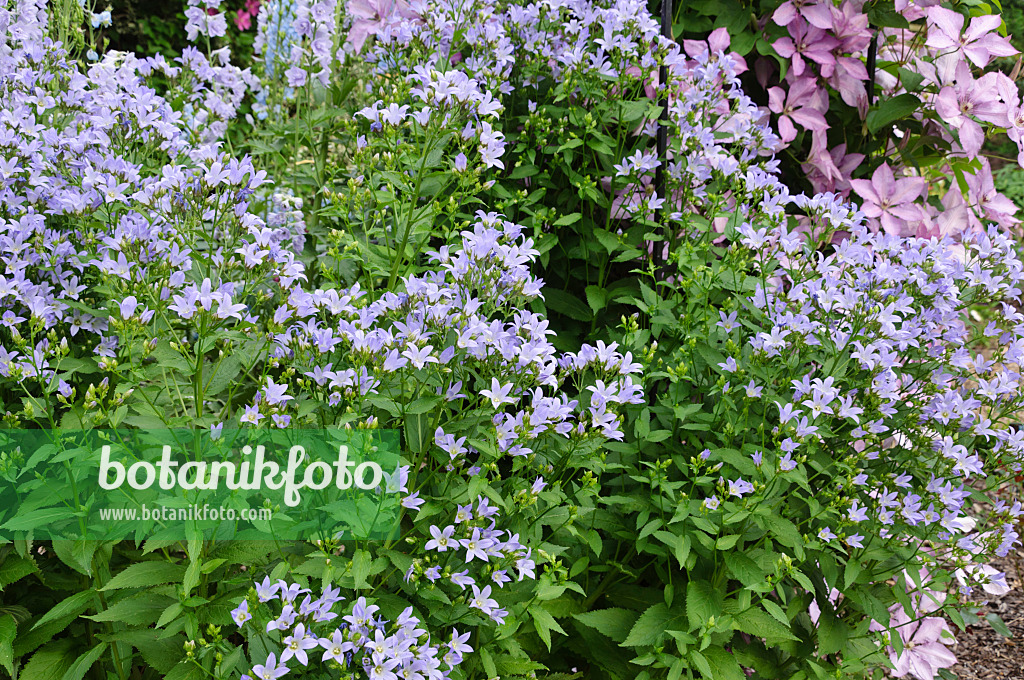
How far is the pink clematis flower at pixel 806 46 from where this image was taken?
3.01 metres

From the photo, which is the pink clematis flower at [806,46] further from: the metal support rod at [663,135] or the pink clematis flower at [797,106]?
the metal support rod at [663,135]

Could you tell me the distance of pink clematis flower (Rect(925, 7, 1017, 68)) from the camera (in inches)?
114

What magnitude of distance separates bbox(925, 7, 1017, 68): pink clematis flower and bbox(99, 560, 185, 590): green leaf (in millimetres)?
2953

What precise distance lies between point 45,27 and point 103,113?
42.1 inches

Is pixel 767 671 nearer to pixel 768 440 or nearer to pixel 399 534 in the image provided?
pixel 768 440

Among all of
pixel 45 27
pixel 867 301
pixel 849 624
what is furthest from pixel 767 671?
pixel 45 27

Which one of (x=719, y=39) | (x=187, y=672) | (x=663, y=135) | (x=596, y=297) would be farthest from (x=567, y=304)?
(x=187, y=672)

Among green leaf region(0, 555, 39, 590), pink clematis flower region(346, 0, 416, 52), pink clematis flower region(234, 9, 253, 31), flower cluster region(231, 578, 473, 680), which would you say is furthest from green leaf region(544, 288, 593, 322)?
pink clematis flower region(234, 9, 253, 31)

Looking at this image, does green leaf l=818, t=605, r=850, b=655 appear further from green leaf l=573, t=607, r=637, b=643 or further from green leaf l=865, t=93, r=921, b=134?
green leaf l=865, t=93, r=921, b=134

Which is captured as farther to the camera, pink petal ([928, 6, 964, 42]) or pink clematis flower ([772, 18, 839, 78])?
pink clematis flower ([772, 18, 839, 78])

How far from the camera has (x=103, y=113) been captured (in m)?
2.27

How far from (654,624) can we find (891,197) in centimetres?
182

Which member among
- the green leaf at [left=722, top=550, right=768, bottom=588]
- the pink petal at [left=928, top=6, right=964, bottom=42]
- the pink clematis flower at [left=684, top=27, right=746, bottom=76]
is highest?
the pink petal at [left=928, top=6, right=964, bottom=42]

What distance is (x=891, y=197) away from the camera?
301 centimetres
